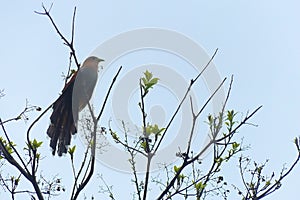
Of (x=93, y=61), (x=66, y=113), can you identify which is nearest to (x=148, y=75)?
(x=66, y=113)

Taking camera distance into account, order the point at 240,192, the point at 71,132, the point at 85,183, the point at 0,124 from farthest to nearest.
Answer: the point at 240,192, the point at 71,132, the point at 0,124, the point at 85,183

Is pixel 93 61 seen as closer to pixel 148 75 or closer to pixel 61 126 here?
pixel 61 126

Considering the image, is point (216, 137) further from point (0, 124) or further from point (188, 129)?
point (0, 124)

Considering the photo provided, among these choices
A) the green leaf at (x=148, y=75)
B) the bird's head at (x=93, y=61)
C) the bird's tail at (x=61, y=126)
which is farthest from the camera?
the bird's head at (x=93, y=61)

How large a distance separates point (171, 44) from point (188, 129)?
0.67 meters

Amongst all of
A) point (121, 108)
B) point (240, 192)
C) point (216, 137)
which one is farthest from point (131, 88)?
point (240, 192)

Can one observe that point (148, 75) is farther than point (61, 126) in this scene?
No

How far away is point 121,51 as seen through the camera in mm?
3443

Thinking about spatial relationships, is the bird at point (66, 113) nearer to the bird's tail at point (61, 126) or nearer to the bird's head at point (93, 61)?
the bird's tail at point (61, 126)

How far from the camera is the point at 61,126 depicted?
3.68m

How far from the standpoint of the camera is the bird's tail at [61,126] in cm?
360

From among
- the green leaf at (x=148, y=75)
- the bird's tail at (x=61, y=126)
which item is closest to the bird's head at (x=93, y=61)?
the bird's tail at (x=61, y=126)

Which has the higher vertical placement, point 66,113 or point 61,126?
point 66,113

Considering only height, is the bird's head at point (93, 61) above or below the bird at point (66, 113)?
above
